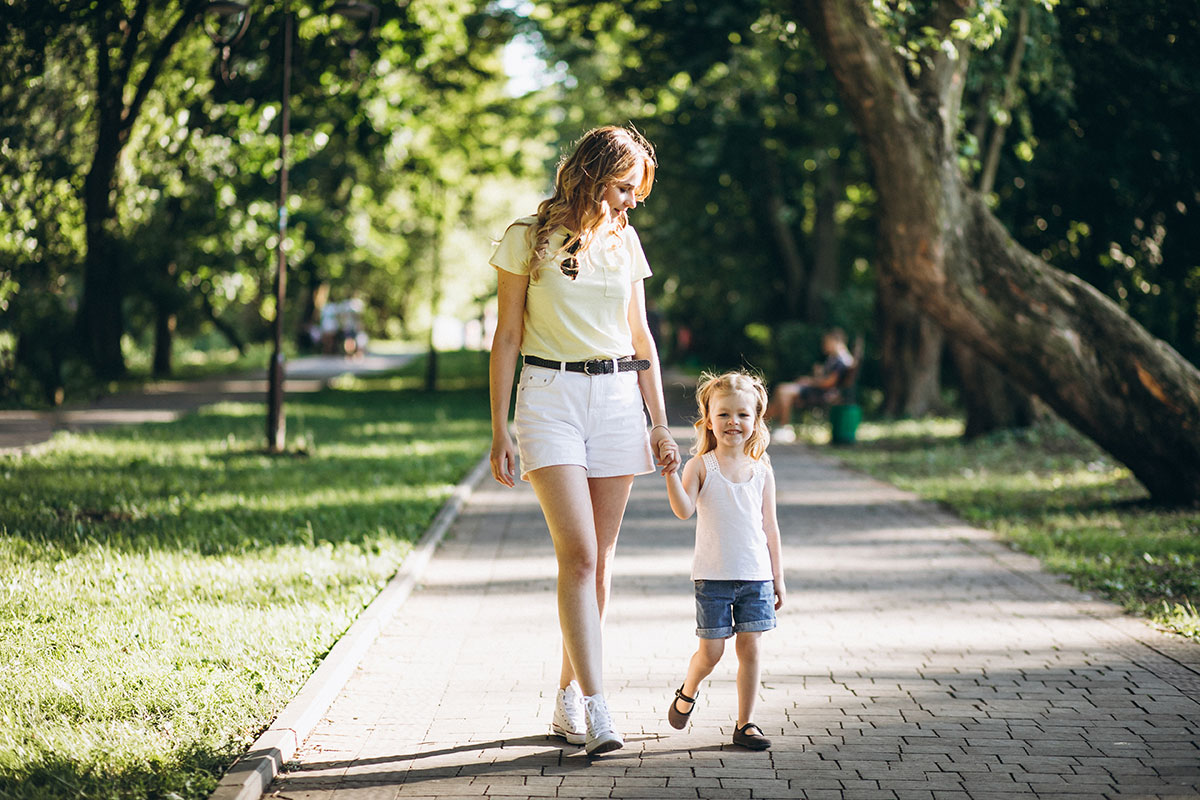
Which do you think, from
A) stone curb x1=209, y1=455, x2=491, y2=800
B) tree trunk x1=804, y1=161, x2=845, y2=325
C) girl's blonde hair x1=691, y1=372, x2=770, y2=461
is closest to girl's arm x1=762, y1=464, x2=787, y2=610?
girl's blonde hair x1=691, y1=372, x2=770, y2=461

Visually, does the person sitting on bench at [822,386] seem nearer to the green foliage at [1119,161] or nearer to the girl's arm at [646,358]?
the green foliage at [1119,161]

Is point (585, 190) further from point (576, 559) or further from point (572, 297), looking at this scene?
point (576, 559)

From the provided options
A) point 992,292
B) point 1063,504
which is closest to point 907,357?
point 1063,504

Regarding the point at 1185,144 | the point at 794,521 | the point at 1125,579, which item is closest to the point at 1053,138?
the point at 1185,144

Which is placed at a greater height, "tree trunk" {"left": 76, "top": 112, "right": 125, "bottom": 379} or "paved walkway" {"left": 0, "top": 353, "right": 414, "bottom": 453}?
"tree trunk" {"left": 76, "top": 112, "right": 125, "bottom": 379}

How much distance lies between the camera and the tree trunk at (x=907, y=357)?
64.9 ft

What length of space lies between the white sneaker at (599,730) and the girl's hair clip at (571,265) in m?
1.50

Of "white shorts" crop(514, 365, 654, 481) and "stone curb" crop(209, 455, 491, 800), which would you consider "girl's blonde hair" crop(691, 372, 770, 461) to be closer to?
"white shorts" crop(514, 365, 654, 481)

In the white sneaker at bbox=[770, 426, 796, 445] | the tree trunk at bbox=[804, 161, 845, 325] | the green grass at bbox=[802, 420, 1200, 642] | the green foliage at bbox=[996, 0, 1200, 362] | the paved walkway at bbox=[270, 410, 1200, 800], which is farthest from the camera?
the tree trunk at bbox=[804, 161, 845, 325]

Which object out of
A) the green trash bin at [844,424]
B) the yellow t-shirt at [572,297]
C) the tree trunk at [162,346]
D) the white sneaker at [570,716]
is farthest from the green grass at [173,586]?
the tree trunk at [162,346]

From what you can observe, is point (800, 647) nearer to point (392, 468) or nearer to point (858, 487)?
point (858, 487)

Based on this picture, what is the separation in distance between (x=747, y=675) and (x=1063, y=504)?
7150 mm

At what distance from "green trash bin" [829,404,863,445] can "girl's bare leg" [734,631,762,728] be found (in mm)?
12077

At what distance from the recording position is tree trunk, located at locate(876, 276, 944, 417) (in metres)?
19.8
